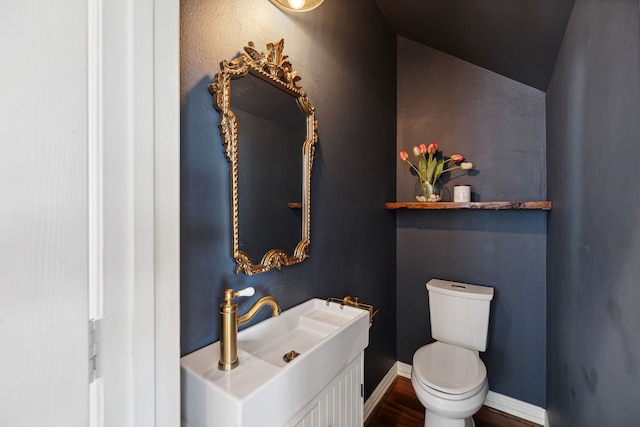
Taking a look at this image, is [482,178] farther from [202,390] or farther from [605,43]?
[202,390]

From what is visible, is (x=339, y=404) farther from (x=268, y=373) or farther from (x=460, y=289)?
(x=460, y=289)

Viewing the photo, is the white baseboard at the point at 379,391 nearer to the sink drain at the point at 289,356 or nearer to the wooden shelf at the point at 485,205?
the sink drain at the point at 289,356

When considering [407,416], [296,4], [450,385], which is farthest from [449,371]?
[296,4]

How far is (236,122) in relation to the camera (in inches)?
37.9

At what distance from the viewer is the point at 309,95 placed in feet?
4.51

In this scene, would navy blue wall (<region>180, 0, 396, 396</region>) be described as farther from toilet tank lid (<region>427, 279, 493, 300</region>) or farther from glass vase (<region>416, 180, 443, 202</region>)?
toilet tank lid (<region>427, 279, 493, 300</region>)

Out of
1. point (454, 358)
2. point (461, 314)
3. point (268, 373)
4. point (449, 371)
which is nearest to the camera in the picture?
point (268, 373)

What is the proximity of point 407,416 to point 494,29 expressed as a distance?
8.07 ft

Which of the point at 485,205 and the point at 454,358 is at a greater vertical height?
the point at 485,205

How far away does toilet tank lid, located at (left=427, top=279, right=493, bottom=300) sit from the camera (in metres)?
1.80
